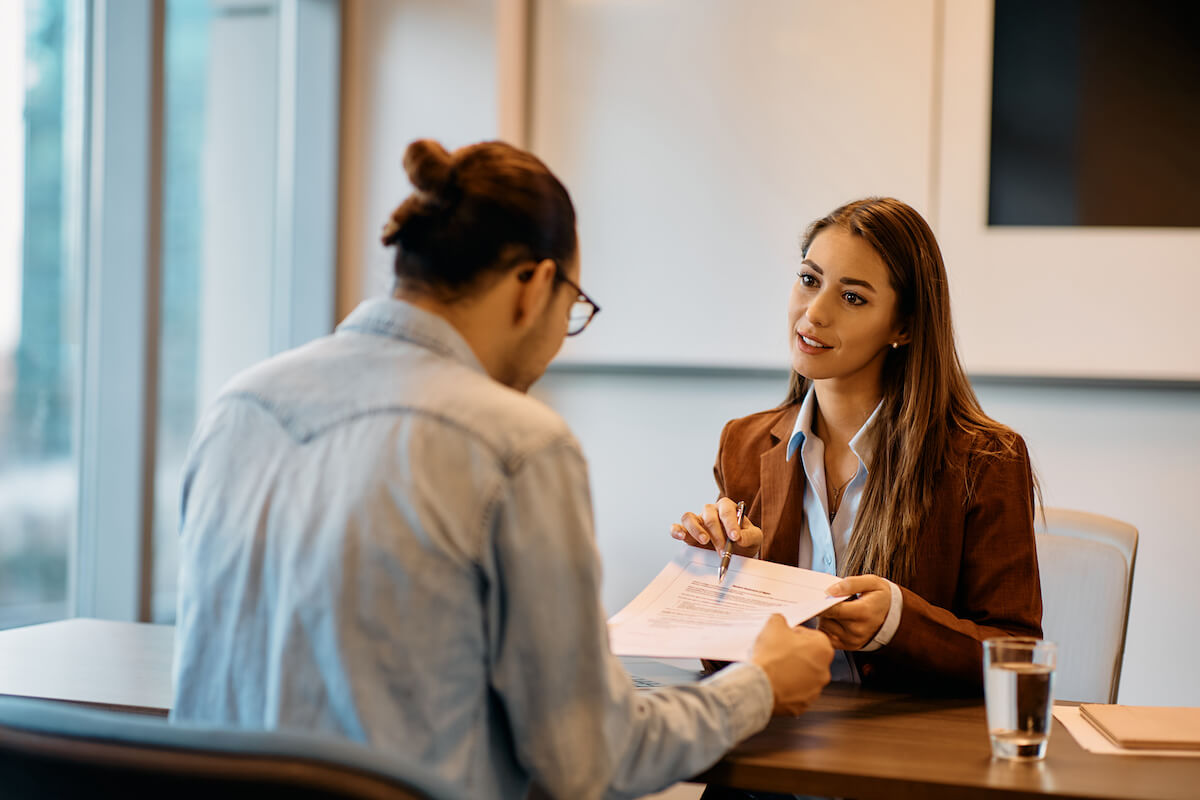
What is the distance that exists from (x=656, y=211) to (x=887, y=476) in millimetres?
1519

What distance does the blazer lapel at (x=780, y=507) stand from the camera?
1.84 m

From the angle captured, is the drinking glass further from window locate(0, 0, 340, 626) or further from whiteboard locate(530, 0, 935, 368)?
window locate(0, 0, 340, 626)

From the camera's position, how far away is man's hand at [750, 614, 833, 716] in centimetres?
124

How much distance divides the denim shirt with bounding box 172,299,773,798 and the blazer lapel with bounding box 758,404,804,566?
2.63ft

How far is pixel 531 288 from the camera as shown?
3.66 feet

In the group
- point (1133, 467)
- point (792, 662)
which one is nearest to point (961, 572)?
point (792, 662)

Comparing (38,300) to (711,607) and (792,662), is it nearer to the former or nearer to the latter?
(711,607)

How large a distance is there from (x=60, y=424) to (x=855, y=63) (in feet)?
7.33

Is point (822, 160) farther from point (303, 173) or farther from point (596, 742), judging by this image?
point (596, 742)

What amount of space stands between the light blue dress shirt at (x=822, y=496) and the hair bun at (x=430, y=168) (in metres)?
0.93

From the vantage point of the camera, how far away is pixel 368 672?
3.18 feet

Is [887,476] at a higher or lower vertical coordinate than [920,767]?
higher

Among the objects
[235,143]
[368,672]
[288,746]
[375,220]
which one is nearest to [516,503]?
[368,672]

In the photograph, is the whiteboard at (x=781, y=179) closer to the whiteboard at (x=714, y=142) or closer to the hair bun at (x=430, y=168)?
the whiteboard at (x=714, y=142)
